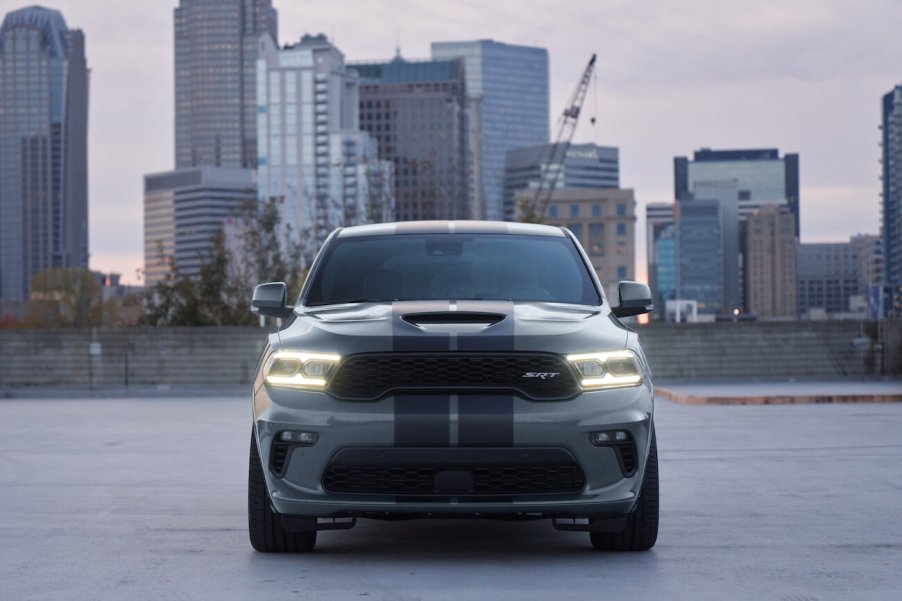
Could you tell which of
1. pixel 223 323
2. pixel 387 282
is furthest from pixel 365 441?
pixel 223 323

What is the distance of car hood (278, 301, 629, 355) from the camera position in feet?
21.1

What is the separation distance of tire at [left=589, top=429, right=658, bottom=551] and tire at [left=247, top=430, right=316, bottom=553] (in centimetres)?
148

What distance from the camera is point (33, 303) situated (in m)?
142

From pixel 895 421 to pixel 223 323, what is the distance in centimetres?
2999

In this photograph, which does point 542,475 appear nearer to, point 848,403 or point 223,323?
point 848,403

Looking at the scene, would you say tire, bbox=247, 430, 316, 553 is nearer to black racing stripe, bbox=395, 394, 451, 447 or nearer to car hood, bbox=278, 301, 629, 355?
car hood, bbox=278, 301, 629, 355

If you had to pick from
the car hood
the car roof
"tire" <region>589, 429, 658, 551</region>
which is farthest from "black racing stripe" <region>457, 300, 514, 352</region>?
the car roof

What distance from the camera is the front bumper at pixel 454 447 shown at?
6.27m

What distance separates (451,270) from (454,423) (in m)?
1.76

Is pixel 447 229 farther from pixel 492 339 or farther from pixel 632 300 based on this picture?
pixel 492 339

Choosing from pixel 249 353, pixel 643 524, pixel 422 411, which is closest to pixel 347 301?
pixel 422 411

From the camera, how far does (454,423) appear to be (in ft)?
20.5

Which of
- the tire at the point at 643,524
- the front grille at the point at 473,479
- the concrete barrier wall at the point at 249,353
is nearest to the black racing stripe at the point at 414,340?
the front grille at the point at 473,479

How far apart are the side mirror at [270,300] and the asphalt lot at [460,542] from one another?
1.27 metres
